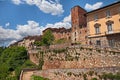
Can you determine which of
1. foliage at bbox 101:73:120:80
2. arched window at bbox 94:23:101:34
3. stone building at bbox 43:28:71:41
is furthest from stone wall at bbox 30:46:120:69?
stone building at bbox 43:28:71:41

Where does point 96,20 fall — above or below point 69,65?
above

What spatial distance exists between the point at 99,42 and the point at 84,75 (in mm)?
17483

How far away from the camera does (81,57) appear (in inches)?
1232

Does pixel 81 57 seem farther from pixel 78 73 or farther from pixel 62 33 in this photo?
pixel 62 33

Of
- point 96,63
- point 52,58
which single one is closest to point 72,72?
point 96,63

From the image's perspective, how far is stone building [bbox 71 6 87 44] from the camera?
59875mm

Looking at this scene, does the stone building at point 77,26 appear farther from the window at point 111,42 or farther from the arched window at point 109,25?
the window at point 111,42

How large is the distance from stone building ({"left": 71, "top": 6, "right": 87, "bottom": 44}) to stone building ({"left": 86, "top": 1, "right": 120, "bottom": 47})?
16.8m

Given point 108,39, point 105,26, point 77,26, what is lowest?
point 108,39

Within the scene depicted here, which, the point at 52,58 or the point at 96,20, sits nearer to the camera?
the point at 52,58

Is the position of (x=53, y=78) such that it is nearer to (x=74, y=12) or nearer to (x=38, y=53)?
(x=38, y=53)

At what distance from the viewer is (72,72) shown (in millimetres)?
25562

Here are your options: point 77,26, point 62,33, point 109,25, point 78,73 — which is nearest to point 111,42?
point 109,25

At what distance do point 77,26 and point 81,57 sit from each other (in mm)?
32670
